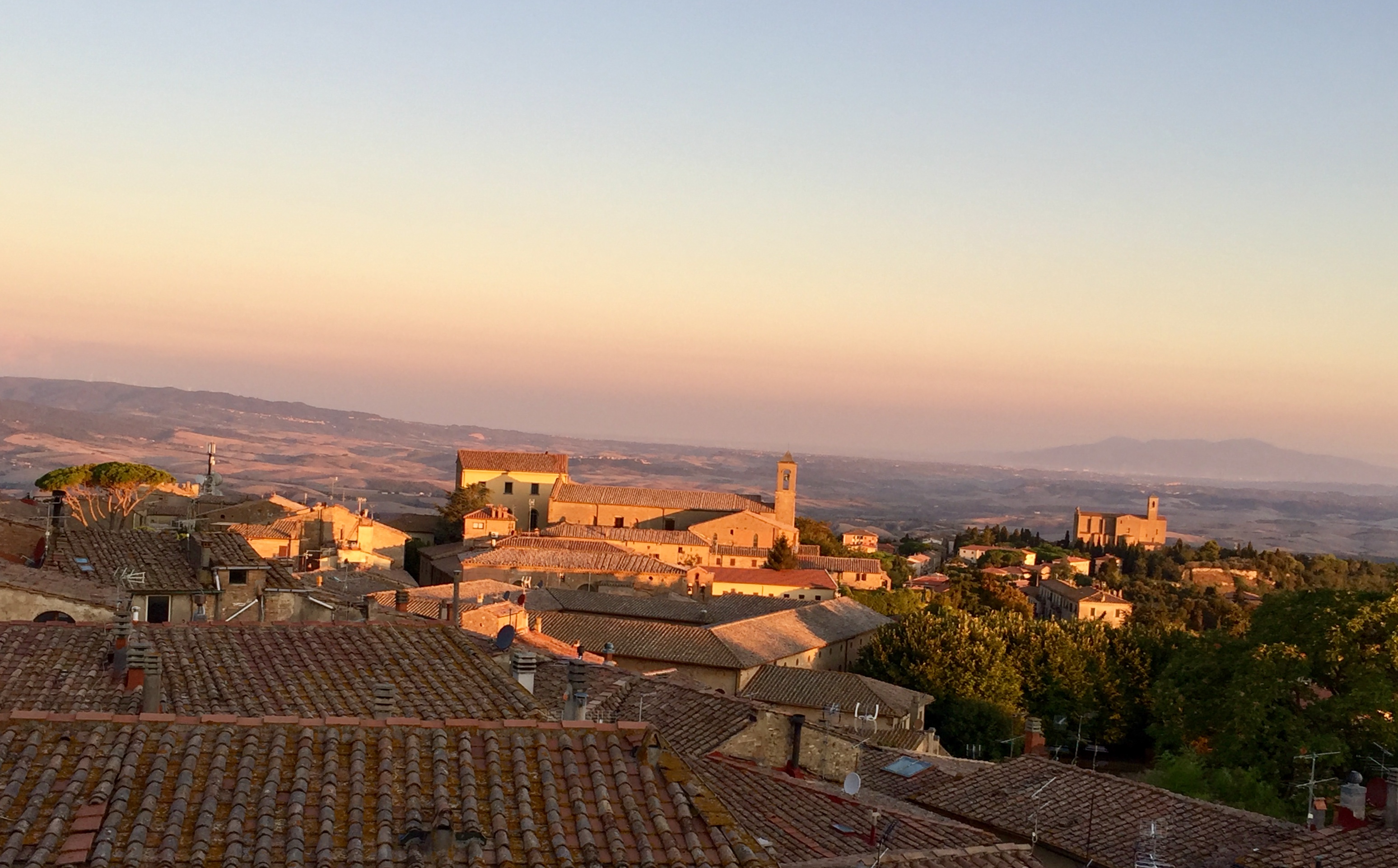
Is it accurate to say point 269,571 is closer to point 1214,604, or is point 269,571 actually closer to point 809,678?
point 809,678

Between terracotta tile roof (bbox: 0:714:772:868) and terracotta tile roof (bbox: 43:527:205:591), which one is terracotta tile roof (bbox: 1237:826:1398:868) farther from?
terracotta tile roof (bbox: 43:527:205:591)

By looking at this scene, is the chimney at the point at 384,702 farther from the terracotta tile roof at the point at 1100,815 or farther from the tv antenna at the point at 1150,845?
the terracotta tile roof at the point at 1100,815

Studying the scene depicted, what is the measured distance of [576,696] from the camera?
11234mm

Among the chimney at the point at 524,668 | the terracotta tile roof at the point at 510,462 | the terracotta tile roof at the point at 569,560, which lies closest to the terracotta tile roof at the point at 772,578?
the terracotta tile roof at the point at 569,560

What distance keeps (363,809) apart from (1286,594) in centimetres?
2883

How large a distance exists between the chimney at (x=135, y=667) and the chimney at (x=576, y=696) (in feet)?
10.7

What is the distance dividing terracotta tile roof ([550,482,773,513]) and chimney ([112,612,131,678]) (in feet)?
230

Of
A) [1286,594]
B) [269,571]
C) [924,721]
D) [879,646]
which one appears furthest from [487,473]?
[269,571]

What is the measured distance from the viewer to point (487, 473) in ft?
278

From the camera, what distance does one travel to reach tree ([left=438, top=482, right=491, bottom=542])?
74.8 m

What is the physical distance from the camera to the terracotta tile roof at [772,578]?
61.6 metres

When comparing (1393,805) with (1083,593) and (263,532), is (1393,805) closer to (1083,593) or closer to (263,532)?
(263,532)

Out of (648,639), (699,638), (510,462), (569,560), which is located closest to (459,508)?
(510,462)

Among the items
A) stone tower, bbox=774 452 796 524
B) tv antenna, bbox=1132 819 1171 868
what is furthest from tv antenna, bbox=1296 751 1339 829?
stone tower, bbox=774 452 796 524
